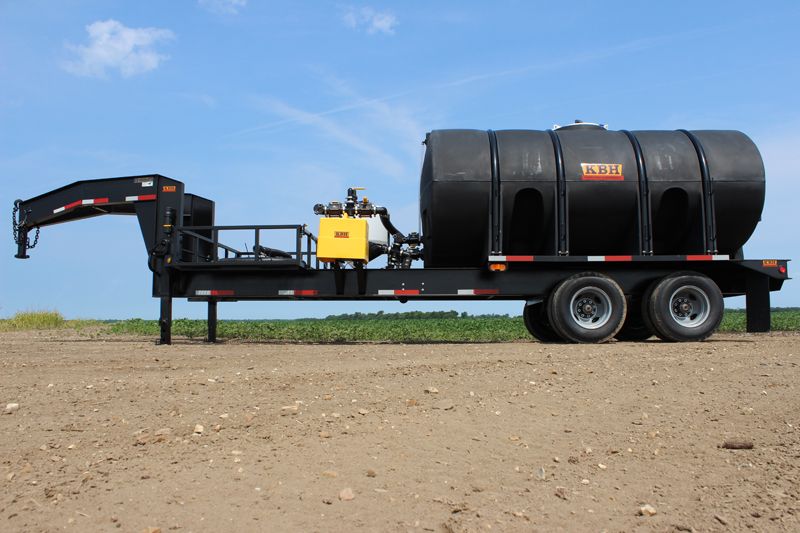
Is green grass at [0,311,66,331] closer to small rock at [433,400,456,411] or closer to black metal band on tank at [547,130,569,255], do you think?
black metal band on tank at [547,130,569,255]

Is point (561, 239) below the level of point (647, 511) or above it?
above

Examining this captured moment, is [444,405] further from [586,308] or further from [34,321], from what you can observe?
[34,321]

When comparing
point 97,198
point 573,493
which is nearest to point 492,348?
point 573,493

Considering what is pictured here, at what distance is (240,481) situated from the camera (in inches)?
161

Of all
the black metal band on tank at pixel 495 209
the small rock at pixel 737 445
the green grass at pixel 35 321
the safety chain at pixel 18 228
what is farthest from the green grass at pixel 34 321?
the small rock at pixel 737 445

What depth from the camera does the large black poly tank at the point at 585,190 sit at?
36.4ft

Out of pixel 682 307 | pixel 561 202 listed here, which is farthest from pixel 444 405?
pixel 682 307

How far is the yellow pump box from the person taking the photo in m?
10.9

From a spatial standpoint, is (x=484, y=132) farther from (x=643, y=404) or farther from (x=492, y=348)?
(x=643, y=404)

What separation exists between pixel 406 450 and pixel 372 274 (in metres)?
6.84

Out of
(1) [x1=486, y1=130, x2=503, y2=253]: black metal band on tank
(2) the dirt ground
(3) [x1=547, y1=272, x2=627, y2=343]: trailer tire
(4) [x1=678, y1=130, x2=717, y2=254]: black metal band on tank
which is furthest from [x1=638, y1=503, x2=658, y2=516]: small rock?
(4) [x1=678, y1=130, x2=717, y2=254]: black metal band on tank

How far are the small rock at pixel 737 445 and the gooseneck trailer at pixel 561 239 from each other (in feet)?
19.4

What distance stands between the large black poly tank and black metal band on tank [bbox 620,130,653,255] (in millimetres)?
17

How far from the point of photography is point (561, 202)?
11.1 metres
